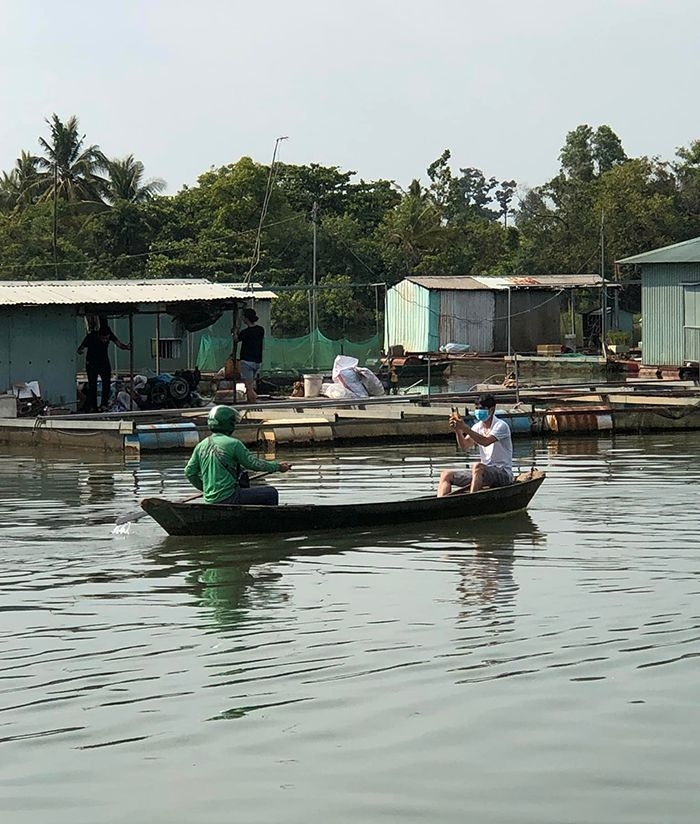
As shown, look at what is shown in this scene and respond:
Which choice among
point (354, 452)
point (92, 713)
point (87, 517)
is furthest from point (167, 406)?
point (92, 713)

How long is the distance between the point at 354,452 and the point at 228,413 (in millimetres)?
9415

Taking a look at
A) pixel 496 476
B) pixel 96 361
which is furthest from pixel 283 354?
pixel 496 476

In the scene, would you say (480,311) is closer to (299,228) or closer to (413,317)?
(413,317)

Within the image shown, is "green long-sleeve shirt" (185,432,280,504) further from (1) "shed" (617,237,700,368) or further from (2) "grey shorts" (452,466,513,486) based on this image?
(1) "shed" (617,237,700,368)

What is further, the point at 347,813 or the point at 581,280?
the point at 581,280

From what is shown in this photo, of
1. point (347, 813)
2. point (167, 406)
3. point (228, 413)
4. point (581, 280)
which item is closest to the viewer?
point (347, 813)

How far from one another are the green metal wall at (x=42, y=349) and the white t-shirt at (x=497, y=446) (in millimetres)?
12341

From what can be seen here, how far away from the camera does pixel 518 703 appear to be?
8.05 metres

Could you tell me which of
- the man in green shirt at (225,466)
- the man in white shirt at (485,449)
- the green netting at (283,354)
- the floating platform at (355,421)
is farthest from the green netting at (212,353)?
the man in green shirt at (225,466)

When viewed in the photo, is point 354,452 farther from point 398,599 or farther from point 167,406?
point 398,599

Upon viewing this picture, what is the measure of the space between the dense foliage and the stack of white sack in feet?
70.3

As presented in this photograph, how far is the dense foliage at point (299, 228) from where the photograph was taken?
5019 cm

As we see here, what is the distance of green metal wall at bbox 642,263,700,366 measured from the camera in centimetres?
3650

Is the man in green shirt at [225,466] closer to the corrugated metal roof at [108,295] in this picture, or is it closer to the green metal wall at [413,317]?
the corrugated metal roof at [108,295]
